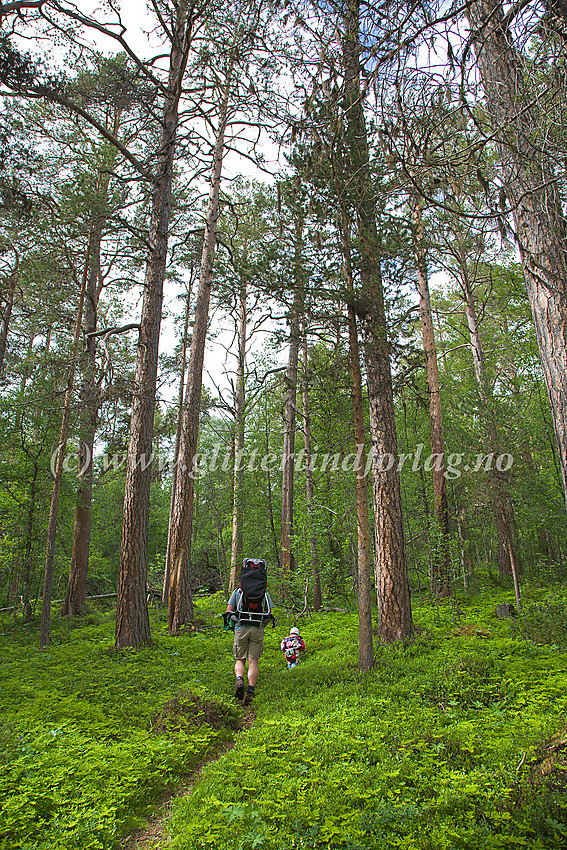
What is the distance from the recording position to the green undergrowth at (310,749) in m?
3.01

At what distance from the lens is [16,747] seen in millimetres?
4301

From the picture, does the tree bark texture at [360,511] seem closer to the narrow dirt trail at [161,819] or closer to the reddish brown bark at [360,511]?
the reddish brown bark at [360,511]

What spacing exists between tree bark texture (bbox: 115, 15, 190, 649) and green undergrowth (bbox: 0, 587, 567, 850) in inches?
39.9

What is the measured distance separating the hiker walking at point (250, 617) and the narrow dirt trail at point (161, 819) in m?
1.93

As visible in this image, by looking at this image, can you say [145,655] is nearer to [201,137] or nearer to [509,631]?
[509,631]

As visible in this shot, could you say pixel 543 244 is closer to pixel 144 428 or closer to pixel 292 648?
pixel 292 648

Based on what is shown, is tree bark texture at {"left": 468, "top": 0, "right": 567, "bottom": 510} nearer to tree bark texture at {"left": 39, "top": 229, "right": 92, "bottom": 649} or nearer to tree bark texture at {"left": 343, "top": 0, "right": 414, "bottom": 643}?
tree bark texture at {"left": 343, "top": 0, "right": 414, "bottom": 643}

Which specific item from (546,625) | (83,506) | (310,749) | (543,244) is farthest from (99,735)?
(83,506)

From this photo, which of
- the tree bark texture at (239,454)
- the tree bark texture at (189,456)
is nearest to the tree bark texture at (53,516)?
the tree bark texture at (189,456)

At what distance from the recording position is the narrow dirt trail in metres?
3.25

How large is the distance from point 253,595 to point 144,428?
13.8 feet

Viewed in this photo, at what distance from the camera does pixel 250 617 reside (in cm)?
676

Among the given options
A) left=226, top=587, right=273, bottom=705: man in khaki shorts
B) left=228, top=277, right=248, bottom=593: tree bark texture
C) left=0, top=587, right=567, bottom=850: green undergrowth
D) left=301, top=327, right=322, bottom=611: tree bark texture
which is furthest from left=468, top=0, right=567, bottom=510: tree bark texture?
left=228, top=277, right=248, bottom=593: tree bark texture

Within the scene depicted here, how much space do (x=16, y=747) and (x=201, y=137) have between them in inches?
462
